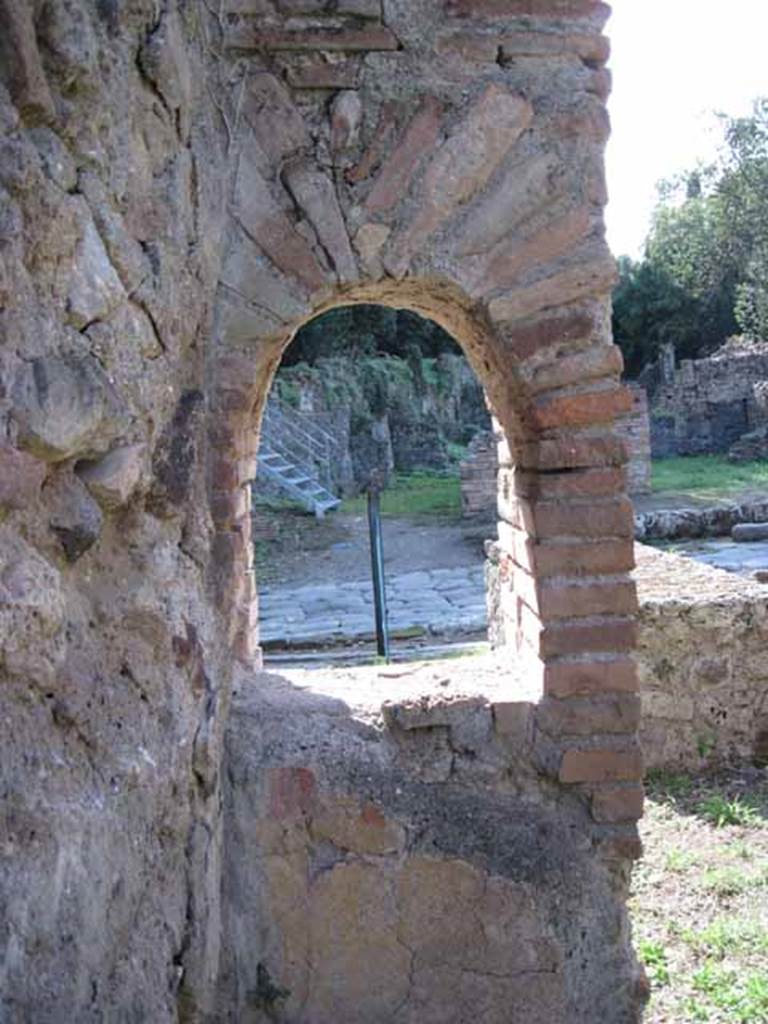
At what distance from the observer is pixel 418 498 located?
56.4 ft

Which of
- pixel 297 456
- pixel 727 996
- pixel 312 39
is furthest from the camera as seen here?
pixel 297 456

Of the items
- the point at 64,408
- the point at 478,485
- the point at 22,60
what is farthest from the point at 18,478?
the point at 478,485

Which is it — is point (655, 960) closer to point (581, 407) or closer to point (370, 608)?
point (581, 407)

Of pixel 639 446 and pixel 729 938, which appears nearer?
pixel 729 938

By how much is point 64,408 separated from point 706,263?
26.8 meters

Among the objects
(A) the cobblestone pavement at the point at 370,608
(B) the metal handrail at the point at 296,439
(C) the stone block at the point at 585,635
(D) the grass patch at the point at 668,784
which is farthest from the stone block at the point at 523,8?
(B) the metal handrail at the point at 296,439

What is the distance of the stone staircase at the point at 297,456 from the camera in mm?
15477

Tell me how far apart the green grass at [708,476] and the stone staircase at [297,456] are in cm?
554

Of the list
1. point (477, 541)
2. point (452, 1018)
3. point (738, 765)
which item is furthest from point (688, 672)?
point (477, 541)

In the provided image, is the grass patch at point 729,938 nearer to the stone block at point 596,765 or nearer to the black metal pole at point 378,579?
the stone block at point 596,765

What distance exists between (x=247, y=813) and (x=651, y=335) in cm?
2807

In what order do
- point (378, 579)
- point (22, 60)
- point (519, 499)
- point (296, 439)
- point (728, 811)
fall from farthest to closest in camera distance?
point (296, 439) < point (378, 579) < point (728, 811) < point (519, 499) < point (22, 60)

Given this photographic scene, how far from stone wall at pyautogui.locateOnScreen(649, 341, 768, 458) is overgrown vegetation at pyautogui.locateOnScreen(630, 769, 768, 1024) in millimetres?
19304

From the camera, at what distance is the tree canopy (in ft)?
75.2
